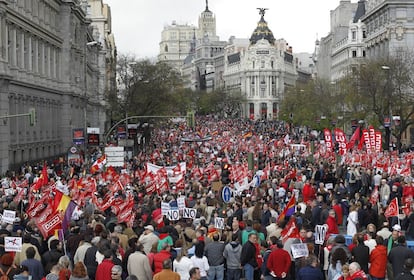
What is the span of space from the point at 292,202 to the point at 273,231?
291 centimetres

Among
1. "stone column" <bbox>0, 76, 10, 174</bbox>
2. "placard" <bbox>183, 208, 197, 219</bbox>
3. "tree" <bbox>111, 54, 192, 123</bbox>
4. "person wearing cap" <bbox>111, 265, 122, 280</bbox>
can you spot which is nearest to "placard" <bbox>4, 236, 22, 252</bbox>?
"person wearing cap" <bbox>111, 265, 122, 280</bbox>

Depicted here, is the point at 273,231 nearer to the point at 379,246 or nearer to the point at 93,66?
the point at 379,246

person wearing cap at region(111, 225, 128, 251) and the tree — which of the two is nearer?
person wearing cap at region(111, 225, 128, 251)

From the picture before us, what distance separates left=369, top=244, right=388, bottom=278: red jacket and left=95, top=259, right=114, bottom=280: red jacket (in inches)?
181

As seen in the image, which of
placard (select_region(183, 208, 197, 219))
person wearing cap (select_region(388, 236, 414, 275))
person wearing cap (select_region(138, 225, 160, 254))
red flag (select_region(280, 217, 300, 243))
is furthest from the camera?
placard (select_region(183, 208, 197, 219))

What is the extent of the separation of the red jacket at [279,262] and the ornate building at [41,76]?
24.0 m

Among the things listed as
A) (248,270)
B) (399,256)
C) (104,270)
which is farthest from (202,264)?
(399,256)

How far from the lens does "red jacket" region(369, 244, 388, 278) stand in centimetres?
1571

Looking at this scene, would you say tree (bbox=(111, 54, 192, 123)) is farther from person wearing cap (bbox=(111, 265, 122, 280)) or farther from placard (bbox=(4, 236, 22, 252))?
person wearing cap (bbox=(111, 265, 122, 280))

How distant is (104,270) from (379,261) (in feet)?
15.7

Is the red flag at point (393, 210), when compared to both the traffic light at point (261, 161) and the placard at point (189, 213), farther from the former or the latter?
the traffic light at point (261, 161)

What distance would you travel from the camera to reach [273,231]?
18125 mm

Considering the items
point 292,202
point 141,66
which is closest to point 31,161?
point 141,66

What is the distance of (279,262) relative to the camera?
15352 mm
